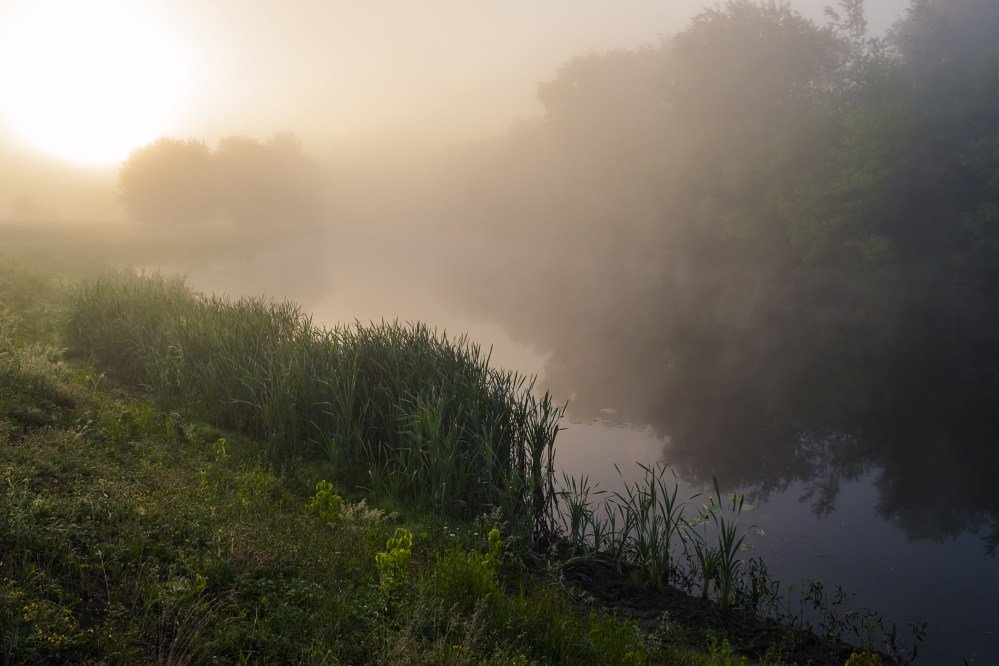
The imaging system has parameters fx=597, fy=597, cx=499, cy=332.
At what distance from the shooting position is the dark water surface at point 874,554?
7211mm

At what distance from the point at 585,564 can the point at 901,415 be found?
11.7 m

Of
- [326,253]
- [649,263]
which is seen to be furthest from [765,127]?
[326,253]

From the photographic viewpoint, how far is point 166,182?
214 ft

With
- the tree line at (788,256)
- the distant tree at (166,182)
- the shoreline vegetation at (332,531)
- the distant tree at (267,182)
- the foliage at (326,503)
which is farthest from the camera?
the distant tree at (267,182)

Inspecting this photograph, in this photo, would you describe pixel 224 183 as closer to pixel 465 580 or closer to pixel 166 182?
pixel 166 182

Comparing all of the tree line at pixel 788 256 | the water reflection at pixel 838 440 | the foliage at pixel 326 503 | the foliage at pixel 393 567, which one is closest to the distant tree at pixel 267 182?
the tree line at pixel 788 256

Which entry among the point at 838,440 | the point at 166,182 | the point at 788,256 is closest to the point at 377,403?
the point at 838,440

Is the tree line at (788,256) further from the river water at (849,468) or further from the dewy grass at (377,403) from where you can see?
the dewy grass at (377,403)

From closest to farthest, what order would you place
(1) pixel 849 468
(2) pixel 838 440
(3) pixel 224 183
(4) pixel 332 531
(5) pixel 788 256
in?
1. (4) pixel 332 531
2. (1) pixel 849 468
3. (2) pixel 838 440
4. (5) pixel 788 256
5. (3) pixel 224 183

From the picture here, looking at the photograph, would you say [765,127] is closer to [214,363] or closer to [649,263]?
[649,263]

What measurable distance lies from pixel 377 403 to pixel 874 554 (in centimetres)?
805


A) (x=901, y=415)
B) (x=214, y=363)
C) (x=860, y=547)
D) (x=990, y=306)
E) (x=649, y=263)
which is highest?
(x=649, y=263)

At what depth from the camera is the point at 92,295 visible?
15.7 metres

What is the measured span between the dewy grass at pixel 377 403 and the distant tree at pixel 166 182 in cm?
6092
